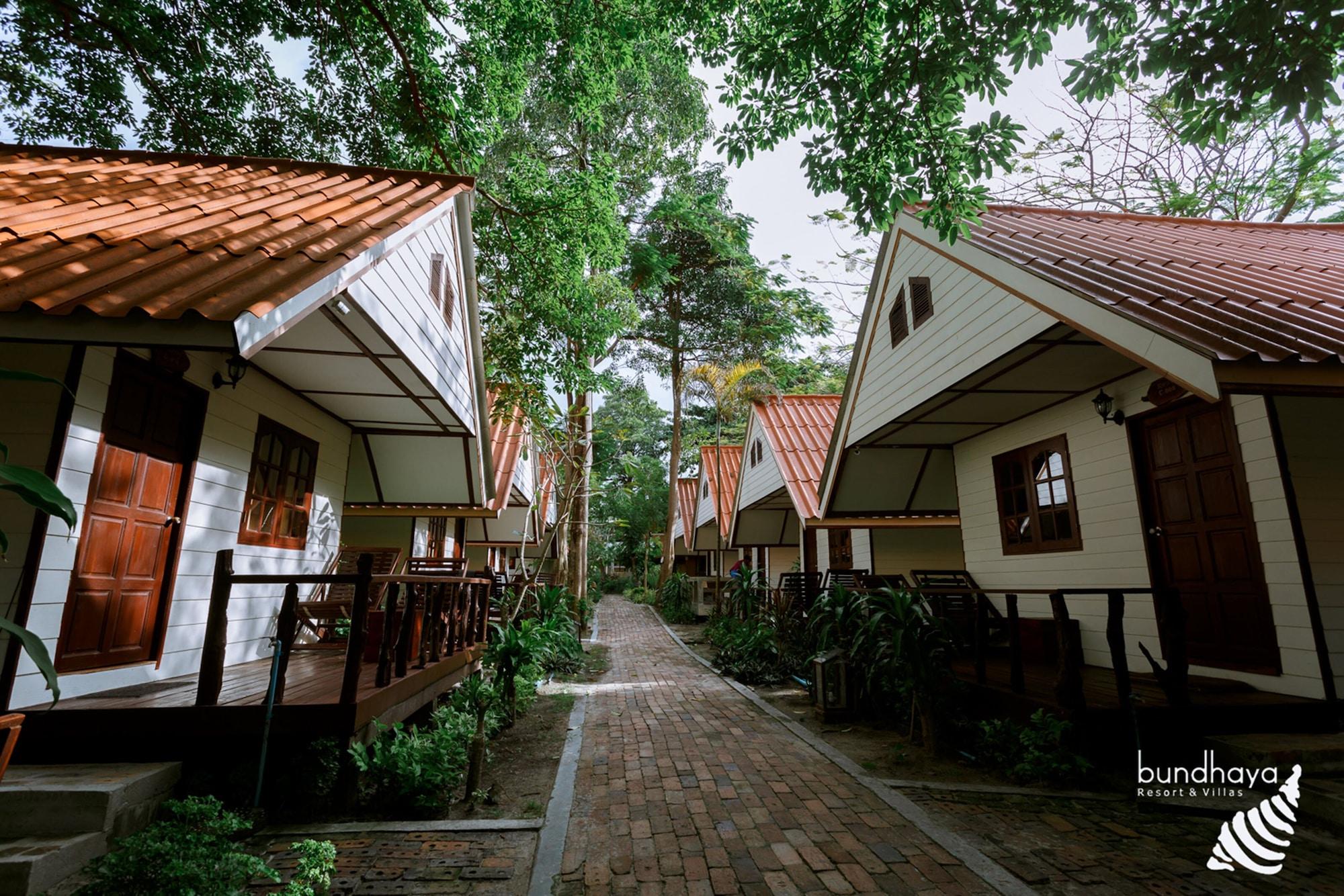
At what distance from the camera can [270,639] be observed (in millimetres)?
6293

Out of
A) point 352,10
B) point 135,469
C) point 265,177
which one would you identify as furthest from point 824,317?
point 135,469

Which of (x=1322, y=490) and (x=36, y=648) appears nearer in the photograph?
(x=36, y=648)

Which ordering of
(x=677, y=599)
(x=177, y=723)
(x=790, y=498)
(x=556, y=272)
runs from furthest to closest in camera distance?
(x=677, y=599), (x=790, y=498), (x=556, y=272), (x=177, y=723)

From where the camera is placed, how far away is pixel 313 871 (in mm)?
2844

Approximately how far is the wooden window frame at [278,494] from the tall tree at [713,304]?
1352 centimetres

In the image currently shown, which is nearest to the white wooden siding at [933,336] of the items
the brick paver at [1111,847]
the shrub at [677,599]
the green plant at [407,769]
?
the brick paver at [1111,847]

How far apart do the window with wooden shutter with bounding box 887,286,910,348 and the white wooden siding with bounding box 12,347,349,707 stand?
702cm

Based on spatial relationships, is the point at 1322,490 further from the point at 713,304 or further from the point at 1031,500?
the point at 713,304

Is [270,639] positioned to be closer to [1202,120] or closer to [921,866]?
[921,866]

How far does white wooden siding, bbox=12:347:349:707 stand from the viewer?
3.78 m

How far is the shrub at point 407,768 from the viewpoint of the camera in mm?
3867

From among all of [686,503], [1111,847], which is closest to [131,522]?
[1111,847]

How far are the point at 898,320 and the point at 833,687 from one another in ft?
14.8

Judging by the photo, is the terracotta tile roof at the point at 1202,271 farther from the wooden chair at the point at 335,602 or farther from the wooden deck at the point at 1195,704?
the wooden chair at the point at 335,602
